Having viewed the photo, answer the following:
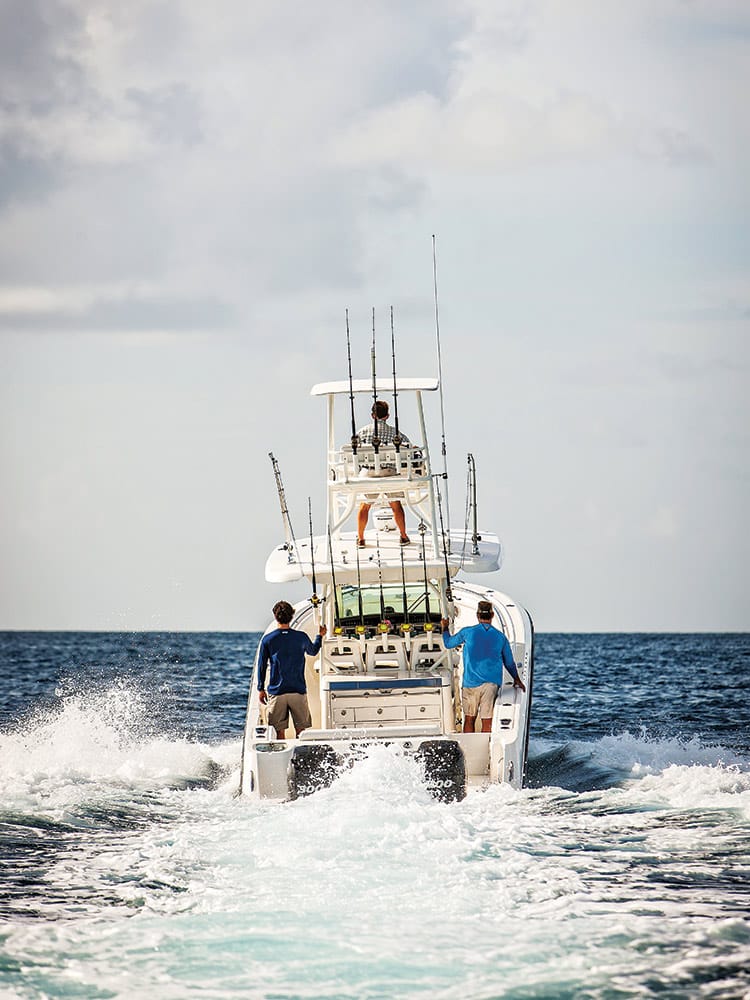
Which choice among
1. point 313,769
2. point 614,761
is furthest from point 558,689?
point 313,769

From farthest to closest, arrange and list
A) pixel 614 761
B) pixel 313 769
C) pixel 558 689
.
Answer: pixel 558 689 < pixel 614 761 < pixel 313 769

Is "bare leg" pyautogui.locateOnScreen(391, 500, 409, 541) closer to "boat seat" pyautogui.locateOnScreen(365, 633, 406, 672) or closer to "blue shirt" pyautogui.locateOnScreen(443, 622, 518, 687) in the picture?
"boat seat" pyautogui.locateOnScreen(365, 633, 406, 672)

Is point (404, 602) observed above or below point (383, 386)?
below

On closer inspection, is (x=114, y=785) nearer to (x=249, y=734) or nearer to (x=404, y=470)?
(x=249, y=734)

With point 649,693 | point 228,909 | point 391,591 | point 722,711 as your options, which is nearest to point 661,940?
point 228,909

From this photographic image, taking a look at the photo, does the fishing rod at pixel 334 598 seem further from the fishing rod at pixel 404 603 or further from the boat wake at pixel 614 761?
the boat wake at pixel 614 761

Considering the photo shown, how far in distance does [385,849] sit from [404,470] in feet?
15.2

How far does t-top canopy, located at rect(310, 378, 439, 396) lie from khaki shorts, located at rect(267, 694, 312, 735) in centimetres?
296

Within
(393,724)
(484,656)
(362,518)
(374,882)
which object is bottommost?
(374,882)

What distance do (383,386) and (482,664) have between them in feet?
9.28

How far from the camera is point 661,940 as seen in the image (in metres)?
7.28

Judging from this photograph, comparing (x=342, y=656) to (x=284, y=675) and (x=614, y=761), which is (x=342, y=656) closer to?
(x=284, y=675)

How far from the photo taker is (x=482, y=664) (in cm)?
1188

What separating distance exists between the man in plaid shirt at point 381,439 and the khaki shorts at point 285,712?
1.95m
